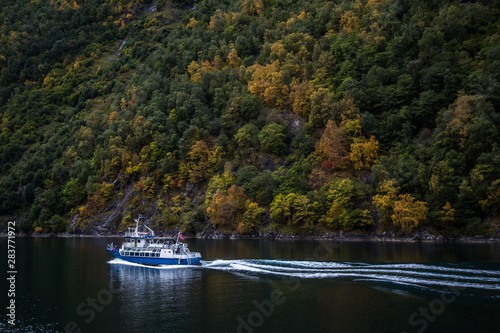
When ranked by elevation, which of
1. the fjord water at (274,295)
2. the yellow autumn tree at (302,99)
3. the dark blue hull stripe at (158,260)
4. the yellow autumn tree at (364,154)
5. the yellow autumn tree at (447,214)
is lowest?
the fjord water at (274,295)

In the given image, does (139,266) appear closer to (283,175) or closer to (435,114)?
(283,175)

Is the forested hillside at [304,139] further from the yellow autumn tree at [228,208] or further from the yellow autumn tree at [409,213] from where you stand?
the yellow autumn tree at [228,208]

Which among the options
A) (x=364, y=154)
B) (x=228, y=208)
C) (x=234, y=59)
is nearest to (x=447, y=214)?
(x=364, y=154)

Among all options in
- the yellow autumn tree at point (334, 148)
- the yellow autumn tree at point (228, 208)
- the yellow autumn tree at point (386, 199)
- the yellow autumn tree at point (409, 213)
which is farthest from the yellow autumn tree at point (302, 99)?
the yellow autumn tree at point (409, 213)

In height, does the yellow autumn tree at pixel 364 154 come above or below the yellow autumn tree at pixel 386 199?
above

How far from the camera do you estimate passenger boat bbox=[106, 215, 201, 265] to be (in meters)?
63.3

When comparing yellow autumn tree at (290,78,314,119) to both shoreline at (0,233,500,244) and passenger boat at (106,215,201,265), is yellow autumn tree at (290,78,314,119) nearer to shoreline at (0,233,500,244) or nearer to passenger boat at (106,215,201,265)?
shoreline at (0,233,500,244)

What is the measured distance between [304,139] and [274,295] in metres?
84.2

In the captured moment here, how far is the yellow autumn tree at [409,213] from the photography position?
8538 cm

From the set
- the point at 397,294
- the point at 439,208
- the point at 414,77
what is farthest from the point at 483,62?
the point at 397,294

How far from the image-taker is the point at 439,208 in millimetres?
85500

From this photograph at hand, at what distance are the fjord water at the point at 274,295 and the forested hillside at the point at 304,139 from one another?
3000 centimetres

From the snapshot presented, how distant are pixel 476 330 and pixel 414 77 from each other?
101493mm

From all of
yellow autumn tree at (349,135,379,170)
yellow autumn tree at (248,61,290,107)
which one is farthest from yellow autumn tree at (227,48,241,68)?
yellow autumn tree at (349,135,379,170)
